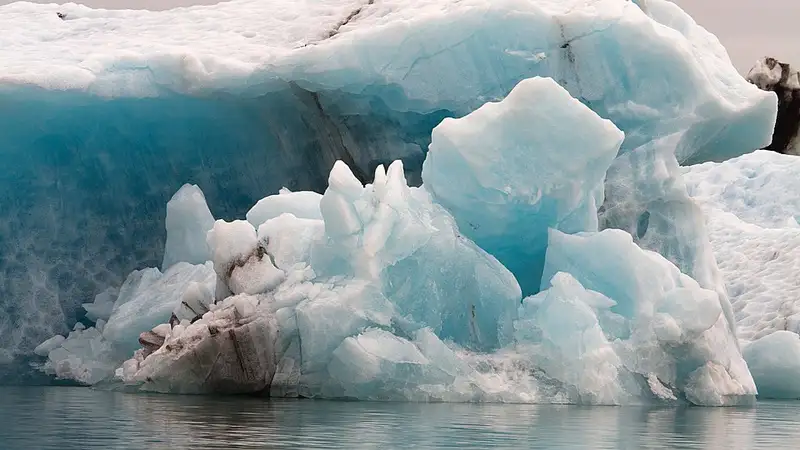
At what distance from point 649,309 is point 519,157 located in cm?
156

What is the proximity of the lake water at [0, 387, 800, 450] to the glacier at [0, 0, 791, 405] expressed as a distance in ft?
2.00

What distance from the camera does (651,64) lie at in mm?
12023

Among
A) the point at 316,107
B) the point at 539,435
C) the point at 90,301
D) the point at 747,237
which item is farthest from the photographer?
the point at 747,237

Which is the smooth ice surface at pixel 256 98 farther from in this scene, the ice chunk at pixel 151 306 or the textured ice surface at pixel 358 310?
the textured ice surface at pixel 358 310

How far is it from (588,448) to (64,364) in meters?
8.05

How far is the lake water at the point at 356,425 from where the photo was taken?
247 inches

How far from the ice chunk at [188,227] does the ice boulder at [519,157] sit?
10.1 feet

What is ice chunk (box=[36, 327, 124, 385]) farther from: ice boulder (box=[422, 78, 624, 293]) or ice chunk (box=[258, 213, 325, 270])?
ice boulder (box=[422, 78, 624, 293])

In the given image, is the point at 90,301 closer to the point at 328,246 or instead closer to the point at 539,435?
the point at 328,246

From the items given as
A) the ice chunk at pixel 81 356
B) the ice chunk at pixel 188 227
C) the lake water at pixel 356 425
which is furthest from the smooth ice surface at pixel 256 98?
the lake water at pixel 356 425

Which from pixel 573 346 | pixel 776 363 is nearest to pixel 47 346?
pixel 573 346

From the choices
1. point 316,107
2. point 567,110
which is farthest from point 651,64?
point 316,107

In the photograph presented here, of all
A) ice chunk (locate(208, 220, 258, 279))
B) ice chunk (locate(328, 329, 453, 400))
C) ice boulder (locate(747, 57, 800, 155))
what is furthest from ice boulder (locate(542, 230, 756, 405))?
ice boulder (locate(747, 57, 800, 155))

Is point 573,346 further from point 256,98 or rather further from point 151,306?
point 256,98
